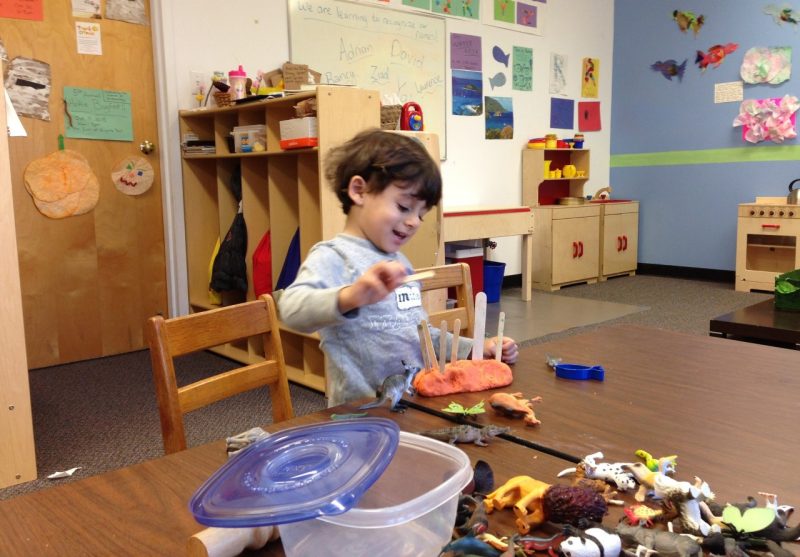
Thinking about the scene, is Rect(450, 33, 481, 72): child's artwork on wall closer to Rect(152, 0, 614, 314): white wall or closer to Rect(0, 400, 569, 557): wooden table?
Rect(152, 0, 614, 314): white wall

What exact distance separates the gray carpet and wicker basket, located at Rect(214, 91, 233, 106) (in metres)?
1.32

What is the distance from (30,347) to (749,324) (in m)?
3.26

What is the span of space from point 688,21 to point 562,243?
7.30ft

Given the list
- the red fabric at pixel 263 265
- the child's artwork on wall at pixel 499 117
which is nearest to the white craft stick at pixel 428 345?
the red fabric at pixel 263 265

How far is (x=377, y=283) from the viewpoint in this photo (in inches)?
37.1

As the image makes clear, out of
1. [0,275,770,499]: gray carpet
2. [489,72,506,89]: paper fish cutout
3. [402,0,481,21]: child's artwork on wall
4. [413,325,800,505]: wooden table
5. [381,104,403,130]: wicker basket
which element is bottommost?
[0,275,770,499]: gray carpet

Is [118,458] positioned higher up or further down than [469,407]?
further down

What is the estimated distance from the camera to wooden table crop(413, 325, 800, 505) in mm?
844

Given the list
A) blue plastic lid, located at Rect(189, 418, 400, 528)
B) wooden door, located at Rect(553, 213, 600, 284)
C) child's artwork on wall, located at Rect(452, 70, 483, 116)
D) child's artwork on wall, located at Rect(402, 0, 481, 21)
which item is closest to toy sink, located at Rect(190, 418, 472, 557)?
blue plastic lid, located at Rect(189, 418, 400, 528)

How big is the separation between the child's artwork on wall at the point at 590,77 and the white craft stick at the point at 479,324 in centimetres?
545

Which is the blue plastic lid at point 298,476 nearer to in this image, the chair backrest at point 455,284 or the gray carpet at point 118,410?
the chair backrest at point 455,284

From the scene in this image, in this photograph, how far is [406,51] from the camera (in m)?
4.67

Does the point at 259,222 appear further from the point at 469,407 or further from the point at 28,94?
the point at 469,407

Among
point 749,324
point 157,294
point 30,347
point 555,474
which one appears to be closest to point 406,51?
point 157,294
